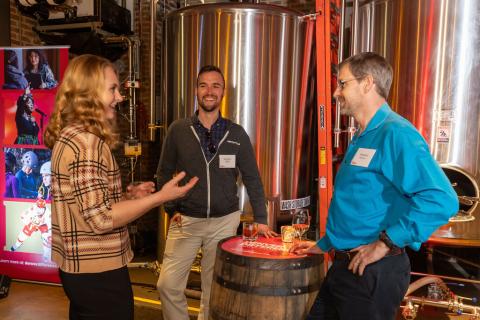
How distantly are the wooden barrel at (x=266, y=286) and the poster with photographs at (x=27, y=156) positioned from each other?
2.58 m

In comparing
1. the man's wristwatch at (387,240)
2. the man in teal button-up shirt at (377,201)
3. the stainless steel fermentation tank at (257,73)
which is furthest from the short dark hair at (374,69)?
the stainless steel fermentation tank at (257,73)

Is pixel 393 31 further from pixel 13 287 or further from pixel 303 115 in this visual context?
pixel 13 287

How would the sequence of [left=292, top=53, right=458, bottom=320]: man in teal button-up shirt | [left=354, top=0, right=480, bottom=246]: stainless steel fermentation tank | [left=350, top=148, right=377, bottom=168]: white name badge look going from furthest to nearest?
[left=354, top=0, right=480, bottom=246]: stainless steel fermentation tank < [left=350, top=148, right=377, bottom=168]: white name badge < [left=292, top=53, right=458, bottom=320]: man in teal button-up shirt

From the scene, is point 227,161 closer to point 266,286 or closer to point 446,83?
point 266,286

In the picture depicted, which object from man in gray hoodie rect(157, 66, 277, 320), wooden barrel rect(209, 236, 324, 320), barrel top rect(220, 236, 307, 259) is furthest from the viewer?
man in gray hoodie rect(157, 66, 277, 320)

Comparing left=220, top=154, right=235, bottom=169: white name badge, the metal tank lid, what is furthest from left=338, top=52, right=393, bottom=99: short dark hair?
the metal tank lid

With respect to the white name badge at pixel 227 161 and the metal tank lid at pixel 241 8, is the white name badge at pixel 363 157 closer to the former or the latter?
the white name badge at pixel 227 161

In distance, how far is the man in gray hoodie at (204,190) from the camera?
282cm

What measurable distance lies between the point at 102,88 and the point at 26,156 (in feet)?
9.50

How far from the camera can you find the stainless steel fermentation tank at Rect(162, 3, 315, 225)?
385 centimetres

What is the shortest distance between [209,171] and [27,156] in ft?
7.29

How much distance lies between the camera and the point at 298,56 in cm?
406

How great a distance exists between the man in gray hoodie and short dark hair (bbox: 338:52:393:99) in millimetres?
1312

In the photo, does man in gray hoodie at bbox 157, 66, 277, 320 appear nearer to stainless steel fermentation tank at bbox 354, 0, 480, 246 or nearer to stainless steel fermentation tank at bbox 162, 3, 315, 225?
stainless steel fermentation tank at bbox 162, 3, 315, 225
